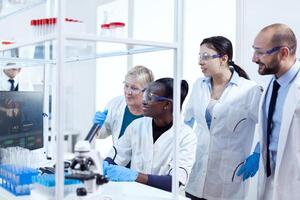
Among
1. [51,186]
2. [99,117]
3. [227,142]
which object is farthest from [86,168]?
[227,142]

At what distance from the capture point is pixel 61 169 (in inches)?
44.8

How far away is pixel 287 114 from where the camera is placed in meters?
1.82

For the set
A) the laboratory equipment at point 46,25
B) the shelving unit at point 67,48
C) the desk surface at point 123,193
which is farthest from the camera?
the desk surface at point 123,193

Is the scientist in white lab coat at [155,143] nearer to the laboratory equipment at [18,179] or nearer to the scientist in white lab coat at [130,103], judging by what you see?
the scientist in white lab coat at [130,103]

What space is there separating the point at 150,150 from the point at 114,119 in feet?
1.80

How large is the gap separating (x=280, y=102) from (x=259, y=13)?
3.15ft

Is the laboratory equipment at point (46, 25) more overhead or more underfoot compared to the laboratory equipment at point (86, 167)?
more overhead

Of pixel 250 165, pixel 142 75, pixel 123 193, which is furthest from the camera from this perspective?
pixel 142 75

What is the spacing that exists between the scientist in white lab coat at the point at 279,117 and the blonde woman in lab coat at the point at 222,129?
24 cm

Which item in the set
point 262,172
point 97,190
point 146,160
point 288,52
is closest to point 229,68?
point 288,52

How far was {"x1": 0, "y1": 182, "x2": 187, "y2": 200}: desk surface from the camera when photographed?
1.41 m

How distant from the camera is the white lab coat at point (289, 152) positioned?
A: 180cm

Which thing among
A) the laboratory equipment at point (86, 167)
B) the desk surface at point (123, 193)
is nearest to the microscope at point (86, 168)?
the laboratory equipment at point (86, 167)

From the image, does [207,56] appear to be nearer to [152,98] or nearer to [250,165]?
[152,98]
